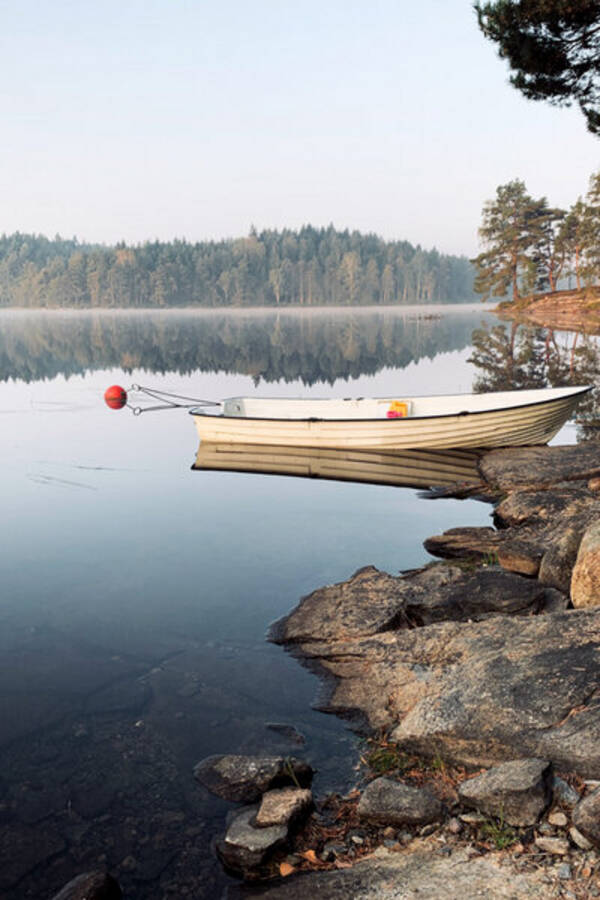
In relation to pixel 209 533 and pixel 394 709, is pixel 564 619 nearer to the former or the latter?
pixel 394 709

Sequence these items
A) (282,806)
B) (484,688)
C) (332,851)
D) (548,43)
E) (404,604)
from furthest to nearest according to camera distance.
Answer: (548,43) < (404,604) < (484,688) < (282,806) < (332,851)

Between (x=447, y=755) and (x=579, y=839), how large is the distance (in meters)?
1.65

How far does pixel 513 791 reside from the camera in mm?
5109

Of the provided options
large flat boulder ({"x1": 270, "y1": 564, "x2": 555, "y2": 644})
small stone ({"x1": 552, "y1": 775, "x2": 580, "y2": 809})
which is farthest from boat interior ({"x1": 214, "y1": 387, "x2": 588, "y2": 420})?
small stone ({"x1": 552, "y1": 775, "x2": 580, "y2": 809})

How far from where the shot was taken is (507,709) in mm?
6125

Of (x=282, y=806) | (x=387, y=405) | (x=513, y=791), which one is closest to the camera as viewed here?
(x=513, y=791)

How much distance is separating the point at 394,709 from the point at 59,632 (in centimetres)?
549

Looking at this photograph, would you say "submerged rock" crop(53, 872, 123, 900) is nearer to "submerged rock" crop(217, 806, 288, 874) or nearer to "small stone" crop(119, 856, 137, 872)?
"small stone" crop(119, 856, 137, 872)

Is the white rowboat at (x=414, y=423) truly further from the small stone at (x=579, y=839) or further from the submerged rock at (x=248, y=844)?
the small stone at (x=579, y=839)

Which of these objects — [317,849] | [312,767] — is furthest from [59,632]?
[317,849]

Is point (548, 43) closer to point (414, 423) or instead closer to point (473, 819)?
point (414, 423)

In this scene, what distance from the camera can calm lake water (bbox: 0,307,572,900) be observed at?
6238 mm

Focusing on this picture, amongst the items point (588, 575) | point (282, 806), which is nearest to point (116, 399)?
point (588, 575)

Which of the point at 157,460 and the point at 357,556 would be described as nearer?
the point at 357,556
